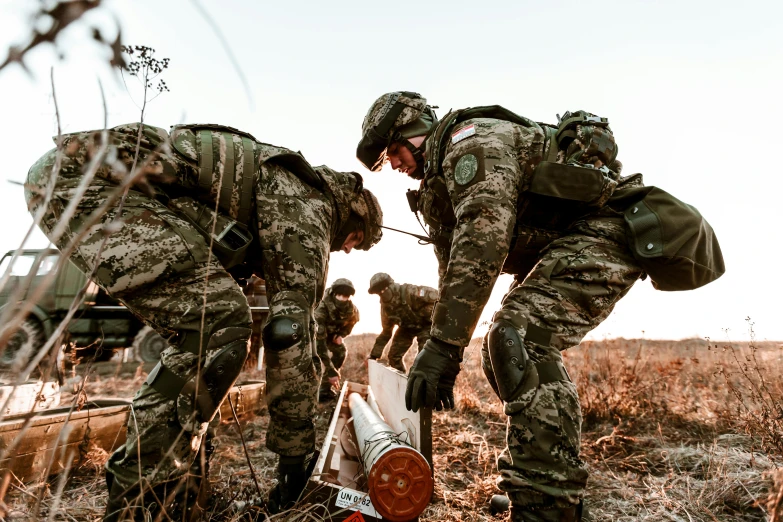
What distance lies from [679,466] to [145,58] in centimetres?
321

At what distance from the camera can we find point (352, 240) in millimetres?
2719

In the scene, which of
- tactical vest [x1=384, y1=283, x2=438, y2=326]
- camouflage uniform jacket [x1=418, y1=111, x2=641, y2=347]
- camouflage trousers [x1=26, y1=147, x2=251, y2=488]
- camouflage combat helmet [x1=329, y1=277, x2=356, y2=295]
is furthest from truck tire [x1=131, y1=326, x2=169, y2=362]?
camouflage uniform jacket [x1=418, y1=111, x2=641, y2=347]

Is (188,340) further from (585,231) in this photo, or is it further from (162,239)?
(585,231)

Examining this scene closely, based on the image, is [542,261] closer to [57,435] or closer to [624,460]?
[624,460]

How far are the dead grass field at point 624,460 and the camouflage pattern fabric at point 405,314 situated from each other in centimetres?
202

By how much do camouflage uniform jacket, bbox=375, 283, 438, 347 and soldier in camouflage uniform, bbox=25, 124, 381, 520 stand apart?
4.48 m

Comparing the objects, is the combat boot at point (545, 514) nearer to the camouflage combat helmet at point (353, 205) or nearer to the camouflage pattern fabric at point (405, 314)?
the camouflage combat helmet at point (353, 205)

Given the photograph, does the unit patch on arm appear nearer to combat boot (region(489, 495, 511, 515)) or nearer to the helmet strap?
the helmet strap

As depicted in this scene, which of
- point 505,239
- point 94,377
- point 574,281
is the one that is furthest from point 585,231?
point 94,377

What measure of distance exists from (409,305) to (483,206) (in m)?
5.20

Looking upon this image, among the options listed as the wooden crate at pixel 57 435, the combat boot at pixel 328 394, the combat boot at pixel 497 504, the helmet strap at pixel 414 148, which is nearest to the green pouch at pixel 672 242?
the helmet strap at pixel 414 148

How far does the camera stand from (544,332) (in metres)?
1.61

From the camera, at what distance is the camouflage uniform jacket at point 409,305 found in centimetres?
676

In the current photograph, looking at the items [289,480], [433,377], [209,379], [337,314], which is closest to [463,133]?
[433,377]
